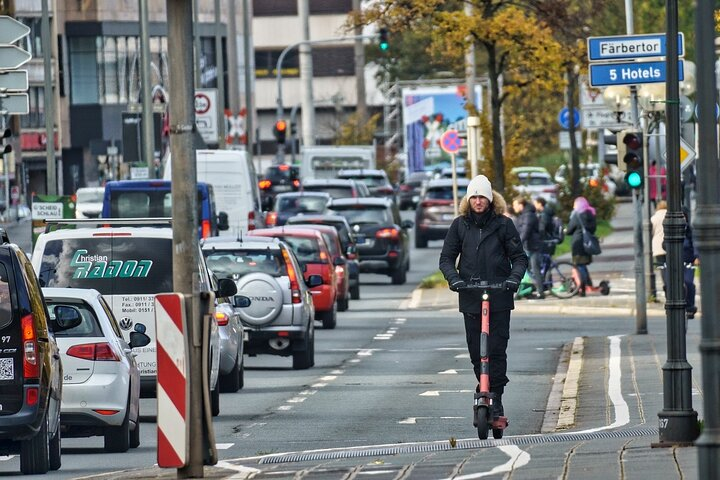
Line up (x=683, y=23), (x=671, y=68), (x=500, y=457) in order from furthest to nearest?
(x=683, y=23) < (x=671, y=68) < (x=500, y=457)

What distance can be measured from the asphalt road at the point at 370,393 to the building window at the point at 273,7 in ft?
313

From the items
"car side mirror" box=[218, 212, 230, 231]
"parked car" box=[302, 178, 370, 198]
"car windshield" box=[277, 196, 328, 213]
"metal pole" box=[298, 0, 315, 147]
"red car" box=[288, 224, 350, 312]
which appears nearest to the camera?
"red car" box=[288, 224, 350, 312]

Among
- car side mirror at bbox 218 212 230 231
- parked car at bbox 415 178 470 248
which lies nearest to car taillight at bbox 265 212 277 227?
car side mirror at bbox 218 212 230 231

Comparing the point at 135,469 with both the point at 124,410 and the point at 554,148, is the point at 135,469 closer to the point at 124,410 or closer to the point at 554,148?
the point at 124,410

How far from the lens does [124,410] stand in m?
15.9

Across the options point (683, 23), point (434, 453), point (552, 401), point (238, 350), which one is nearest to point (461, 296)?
point (434, 453)

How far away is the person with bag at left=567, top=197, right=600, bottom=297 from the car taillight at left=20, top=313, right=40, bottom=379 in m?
22.4

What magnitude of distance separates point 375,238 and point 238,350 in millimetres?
20906

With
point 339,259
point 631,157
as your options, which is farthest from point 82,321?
point 339,259

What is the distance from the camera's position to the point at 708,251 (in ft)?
28.6

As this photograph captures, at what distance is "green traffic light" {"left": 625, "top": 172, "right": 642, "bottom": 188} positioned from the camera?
27.8 metres

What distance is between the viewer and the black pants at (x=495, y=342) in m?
15.0

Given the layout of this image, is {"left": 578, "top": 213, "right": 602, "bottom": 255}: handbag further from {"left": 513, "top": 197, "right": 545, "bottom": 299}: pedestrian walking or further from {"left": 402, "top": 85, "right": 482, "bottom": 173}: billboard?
{"left": 402, "top": 85, "right": 482, "bottom": 173}: billboard

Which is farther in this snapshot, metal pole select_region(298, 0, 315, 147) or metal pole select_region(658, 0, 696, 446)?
metal pole select_region(298, 0, 315, 147)
